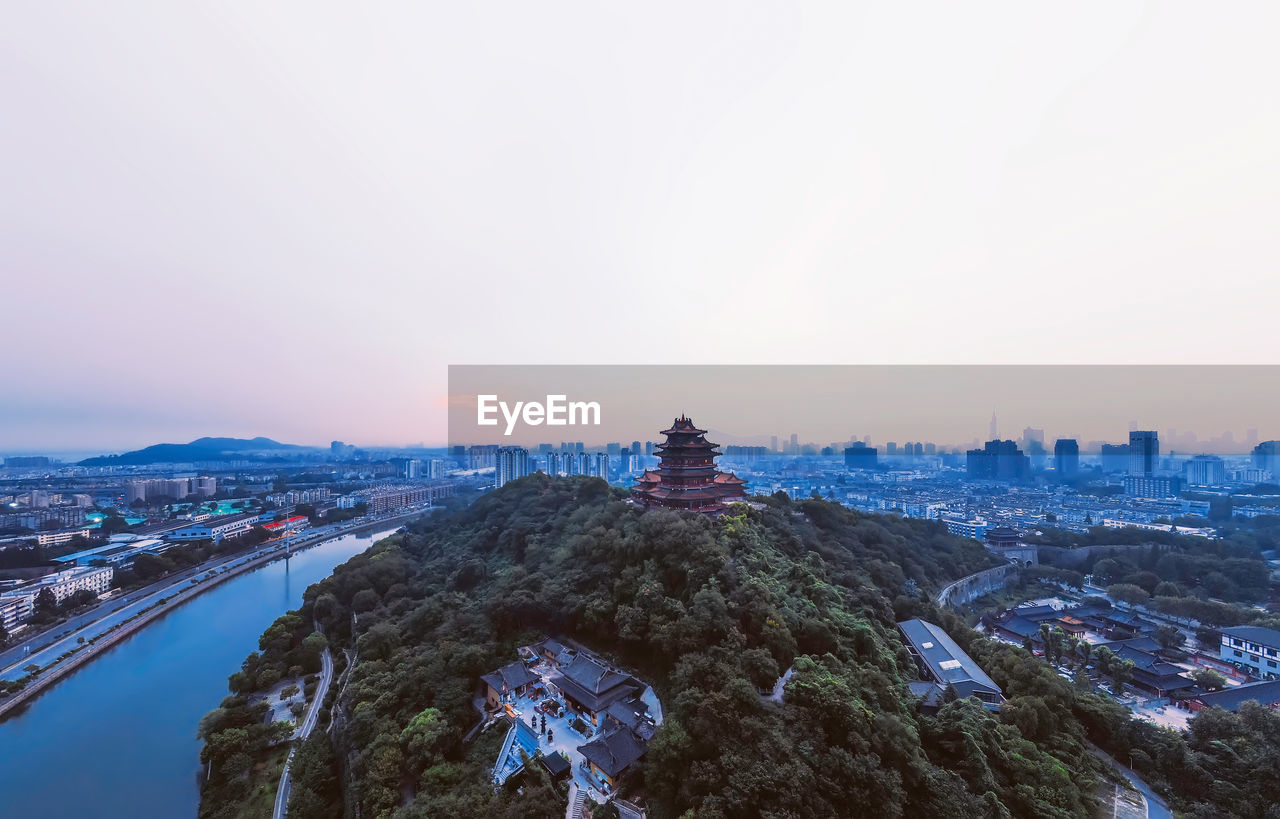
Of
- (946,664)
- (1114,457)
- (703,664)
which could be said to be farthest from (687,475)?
(1114,457)

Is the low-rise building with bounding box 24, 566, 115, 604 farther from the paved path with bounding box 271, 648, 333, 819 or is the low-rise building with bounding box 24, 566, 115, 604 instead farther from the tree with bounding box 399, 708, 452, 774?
the tree with bounding box 399, 708, 452, 774

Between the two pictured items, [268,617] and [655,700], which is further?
[268,617]

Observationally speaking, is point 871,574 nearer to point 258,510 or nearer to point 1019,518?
point 1019,518

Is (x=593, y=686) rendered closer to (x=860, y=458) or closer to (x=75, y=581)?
(x=75, y=581)

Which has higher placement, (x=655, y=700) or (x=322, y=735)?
(x=655, y=700)

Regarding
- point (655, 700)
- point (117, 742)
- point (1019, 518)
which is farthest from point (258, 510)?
point (1019, 518)
